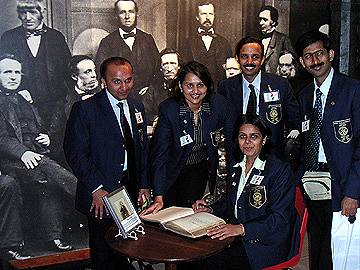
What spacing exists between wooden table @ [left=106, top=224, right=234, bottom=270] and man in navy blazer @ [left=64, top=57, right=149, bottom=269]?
Result: 0.57 m

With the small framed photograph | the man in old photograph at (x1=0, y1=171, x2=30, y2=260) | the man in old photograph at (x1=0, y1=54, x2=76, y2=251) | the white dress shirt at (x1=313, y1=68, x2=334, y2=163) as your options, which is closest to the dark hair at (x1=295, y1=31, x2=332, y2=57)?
the white dress shirt at (x1=313, y1=68, x2=334, y2=163)

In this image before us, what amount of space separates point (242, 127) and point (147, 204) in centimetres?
85

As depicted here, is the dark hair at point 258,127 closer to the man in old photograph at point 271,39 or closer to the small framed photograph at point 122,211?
the small framed photograph at point 122,211

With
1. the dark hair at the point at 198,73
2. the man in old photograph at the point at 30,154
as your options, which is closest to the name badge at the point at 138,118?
the dark hair at the point at 198,73

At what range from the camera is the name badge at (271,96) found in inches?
147

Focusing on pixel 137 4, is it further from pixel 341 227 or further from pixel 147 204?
pixel 341 227

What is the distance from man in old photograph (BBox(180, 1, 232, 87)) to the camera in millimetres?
4312

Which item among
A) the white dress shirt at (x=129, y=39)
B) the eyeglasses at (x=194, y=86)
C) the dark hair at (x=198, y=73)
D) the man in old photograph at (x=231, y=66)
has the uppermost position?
the white dress shirt at (x=129, y=39)

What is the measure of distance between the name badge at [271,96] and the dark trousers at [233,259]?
1286 millimetres

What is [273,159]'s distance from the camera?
2.82 m

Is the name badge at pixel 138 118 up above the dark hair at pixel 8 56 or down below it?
below

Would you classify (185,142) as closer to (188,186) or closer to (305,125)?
(188,186)

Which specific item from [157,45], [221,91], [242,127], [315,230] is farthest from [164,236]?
[157,45]

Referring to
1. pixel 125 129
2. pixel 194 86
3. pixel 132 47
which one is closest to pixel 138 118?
pixel 125 129
